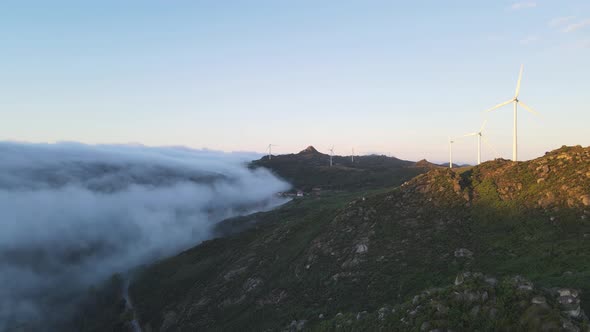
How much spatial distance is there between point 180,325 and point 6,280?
597 feet

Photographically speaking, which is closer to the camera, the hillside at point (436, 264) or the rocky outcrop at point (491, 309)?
the rocky outcrop at point (491, 309)

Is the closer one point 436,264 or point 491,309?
point 491,309

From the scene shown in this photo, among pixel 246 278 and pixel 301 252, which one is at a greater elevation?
pixel 301 252

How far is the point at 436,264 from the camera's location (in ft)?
132

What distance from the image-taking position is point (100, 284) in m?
146

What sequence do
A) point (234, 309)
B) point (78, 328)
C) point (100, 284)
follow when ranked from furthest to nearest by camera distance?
point (100, 284) < point (78, 328) < point (234, 309)

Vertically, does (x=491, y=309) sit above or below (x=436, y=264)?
above

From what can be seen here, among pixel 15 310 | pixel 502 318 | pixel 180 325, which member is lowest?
pixel 15 310

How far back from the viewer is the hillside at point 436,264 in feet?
76.6

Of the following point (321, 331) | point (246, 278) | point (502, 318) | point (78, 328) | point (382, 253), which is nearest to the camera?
point (502, 318)

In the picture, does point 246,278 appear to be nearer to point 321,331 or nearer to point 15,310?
point 321,331

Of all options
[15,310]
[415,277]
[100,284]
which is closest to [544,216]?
[415,277]

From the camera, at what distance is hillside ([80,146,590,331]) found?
2334 centimetres

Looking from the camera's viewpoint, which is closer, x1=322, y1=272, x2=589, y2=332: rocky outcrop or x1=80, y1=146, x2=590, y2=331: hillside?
x1=322, y1=272, x2=589, y2=332: rocky outcrop
